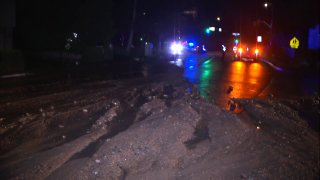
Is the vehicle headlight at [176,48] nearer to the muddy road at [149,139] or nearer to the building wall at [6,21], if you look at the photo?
the building wall at [6,21]

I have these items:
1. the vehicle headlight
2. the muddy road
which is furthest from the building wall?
the vehicle headlight

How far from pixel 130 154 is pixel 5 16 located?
2607 centimetres

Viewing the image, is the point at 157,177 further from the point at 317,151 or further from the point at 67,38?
the point at 67,38

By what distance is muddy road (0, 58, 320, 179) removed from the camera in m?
7.44

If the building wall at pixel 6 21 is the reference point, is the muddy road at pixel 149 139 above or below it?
below

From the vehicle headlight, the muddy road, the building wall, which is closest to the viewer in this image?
the muddy road

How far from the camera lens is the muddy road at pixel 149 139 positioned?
7441mm

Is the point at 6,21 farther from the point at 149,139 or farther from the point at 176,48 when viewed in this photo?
the point at 176,48

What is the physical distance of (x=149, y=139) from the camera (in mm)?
8812

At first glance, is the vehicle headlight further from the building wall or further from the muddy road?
the muddy road

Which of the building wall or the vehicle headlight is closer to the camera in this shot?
the building wall

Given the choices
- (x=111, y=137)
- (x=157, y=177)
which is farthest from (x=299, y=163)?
(x=111, y=137)

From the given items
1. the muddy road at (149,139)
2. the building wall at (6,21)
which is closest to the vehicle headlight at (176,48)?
the building wall at (6,21)

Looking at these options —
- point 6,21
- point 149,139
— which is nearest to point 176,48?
point 6,21
